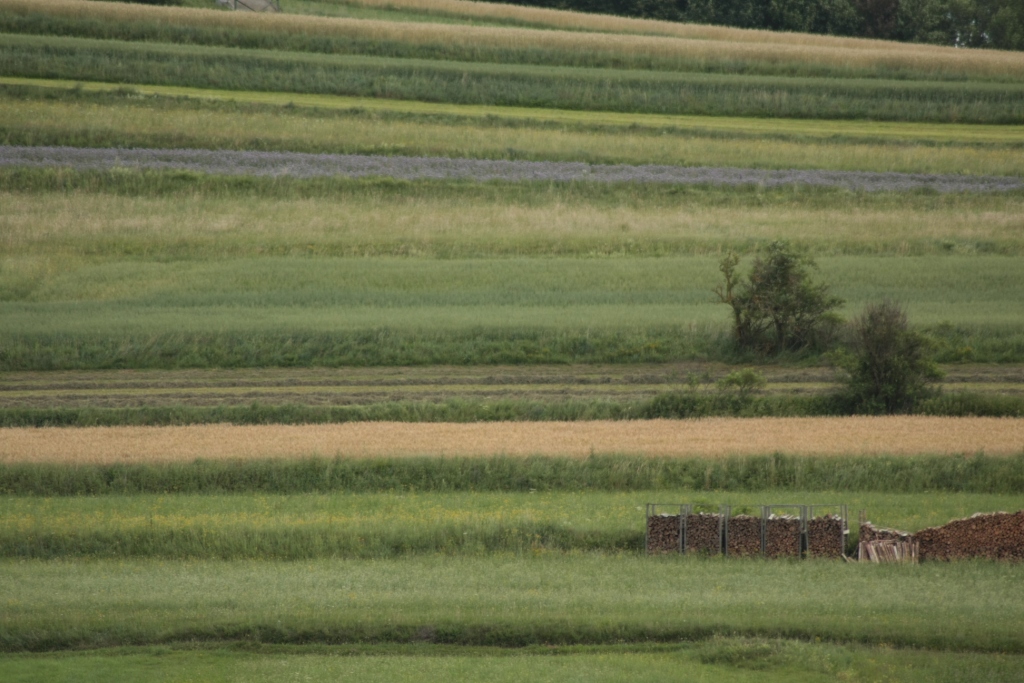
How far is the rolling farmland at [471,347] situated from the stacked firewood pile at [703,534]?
2.86 ft

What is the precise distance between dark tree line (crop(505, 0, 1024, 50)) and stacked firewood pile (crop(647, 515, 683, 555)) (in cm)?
7879

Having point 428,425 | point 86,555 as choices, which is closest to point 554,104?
point 428,425

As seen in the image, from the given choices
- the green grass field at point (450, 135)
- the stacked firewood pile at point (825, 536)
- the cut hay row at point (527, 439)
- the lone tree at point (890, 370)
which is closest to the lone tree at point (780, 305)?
the lone tree at point (890, 370)

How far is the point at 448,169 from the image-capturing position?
5134 cm

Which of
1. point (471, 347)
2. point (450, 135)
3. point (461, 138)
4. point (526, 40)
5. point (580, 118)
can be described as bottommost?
point (471, 347)

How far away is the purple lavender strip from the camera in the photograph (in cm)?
4981

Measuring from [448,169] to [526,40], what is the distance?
21590 millimetres

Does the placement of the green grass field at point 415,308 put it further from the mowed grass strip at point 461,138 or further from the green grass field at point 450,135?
the green grass field at point 450,135

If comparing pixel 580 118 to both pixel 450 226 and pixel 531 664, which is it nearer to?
Answer: pixel 450 226

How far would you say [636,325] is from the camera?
3697 cm

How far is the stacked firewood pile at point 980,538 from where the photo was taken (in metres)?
20.5

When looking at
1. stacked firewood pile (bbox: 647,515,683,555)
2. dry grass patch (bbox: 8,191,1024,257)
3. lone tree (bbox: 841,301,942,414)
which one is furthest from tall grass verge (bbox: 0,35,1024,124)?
stacked firewood pile (bbox: 647,515,683,555)

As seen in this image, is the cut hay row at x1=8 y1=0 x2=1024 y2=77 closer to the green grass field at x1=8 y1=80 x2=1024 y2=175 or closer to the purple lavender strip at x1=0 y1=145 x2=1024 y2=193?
the green grass field at x1=8 y1=80 x2=1024 y2=175

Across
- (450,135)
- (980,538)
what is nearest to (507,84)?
(450,135)
